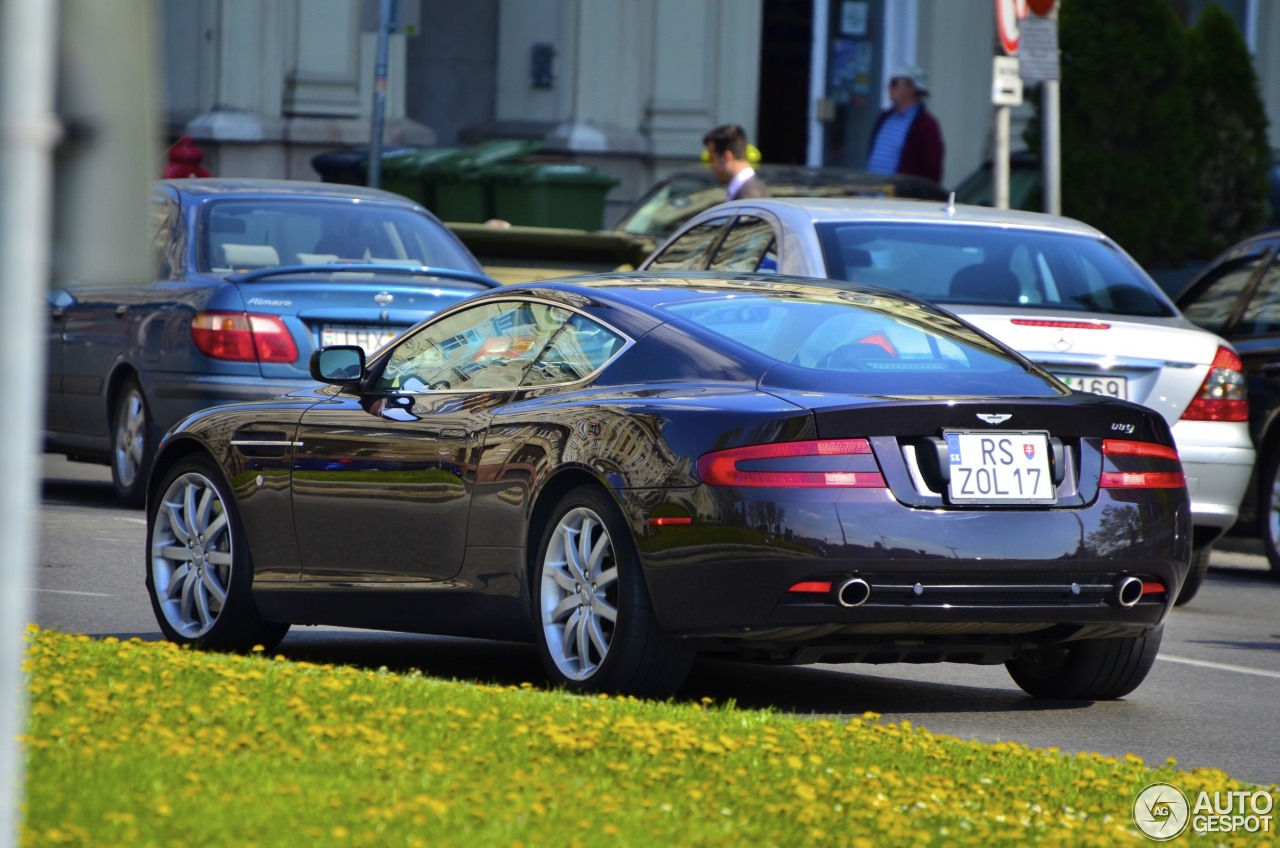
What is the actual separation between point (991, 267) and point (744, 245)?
45.6 inches

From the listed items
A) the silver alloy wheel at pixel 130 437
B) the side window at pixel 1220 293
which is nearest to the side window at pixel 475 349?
the silver alloy wheel at pixel 130 437

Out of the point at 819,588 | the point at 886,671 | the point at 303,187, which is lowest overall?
the point at 886,671

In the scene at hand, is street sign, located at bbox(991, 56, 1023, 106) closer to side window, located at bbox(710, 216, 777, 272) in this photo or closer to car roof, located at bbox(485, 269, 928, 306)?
side window, located at bbox(710, 216, 777, 272)

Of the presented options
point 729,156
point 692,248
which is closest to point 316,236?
point 692,248

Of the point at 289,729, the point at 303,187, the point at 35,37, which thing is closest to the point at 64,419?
the point at 303,187

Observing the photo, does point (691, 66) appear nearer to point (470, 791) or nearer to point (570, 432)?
point (570, 432)

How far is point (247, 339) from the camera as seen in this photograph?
11203 mm

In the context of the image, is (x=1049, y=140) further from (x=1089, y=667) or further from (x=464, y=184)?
(x=464, y=184)

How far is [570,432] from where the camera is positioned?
6703 mm

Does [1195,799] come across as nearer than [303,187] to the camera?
Yes

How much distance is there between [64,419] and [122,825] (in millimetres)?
8568

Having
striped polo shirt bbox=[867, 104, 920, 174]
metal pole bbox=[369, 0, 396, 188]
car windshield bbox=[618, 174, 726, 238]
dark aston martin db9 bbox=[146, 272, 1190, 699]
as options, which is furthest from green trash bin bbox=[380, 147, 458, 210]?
dark aston martin db9 bbox=[146, 272, 1190, 699]

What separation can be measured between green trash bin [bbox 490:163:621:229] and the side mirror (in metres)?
13.5

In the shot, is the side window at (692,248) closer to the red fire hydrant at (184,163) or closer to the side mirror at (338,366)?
the side mirror at (338,366)
